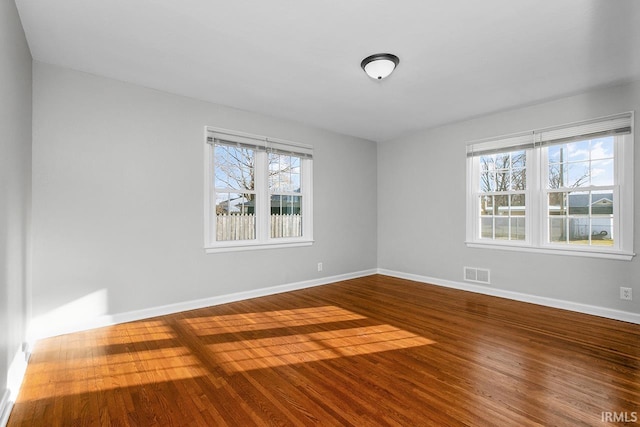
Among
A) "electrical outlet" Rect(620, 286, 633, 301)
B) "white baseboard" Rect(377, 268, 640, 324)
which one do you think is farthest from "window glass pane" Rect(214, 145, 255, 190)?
"electrical outlet" Rect(620, 286, 633, 301)

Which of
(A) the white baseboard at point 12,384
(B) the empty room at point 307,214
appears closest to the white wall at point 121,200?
(B) the empty room at point 307,214

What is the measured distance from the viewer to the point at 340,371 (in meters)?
2.35

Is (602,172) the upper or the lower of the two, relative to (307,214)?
upper

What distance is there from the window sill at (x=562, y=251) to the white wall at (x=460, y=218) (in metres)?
0.06

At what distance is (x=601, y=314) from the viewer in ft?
11.8

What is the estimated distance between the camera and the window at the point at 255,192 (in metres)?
4.11

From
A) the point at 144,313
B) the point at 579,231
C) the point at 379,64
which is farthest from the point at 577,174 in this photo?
the point at 144,313

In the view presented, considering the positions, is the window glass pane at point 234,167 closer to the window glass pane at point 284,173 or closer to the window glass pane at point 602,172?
the window glass pane at point 284,173

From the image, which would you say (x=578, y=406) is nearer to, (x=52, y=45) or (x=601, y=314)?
(x=601, y=314)

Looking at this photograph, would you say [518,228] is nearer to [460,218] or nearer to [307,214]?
[460,218]

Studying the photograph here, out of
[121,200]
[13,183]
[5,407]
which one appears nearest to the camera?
[5,407]

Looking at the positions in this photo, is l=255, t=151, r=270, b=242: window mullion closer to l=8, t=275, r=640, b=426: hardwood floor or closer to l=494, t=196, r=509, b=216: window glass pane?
l=8, t=275, r=640, b=426: hardwood floor

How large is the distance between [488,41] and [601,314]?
10.9 ft

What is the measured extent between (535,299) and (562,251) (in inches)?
28.1
